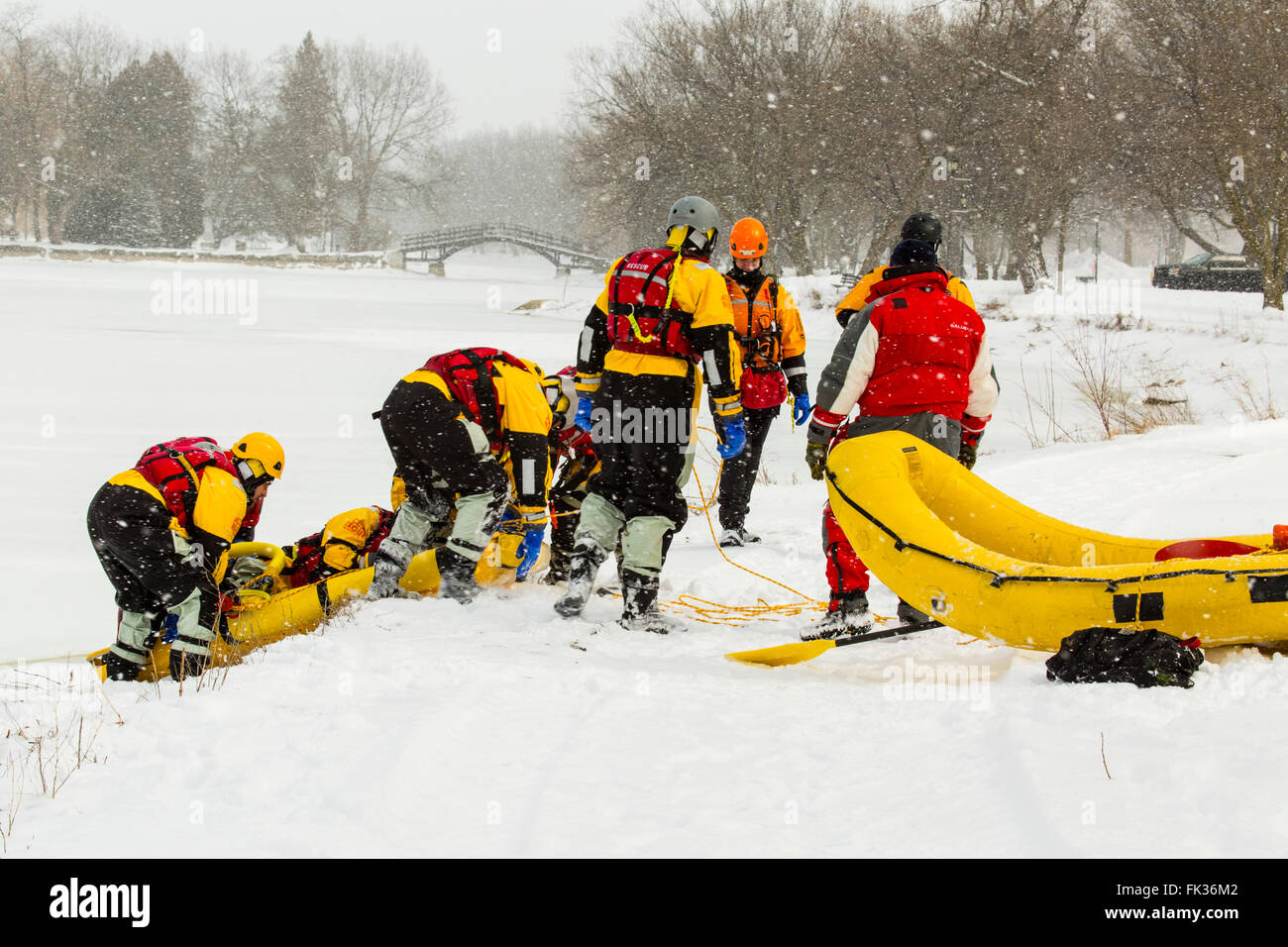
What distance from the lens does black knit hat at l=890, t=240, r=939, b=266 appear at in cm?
438

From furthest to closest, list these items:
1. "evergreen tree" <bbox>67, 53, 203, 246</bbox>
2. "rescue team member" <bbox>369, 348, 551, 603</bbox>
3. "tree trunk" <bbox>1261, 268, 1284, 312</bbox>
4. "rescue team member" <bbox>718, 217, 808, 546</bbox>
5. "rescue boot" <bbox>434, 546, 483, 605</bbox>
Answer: "evergreen tree" <bbox>67, 53, 203, 246</bbox> → "tree trunk" <bbox>1261, 268, 1284, 312</bbox> → "rescue team member" <bbox>718, 217, 808, 546</bbox> → "rescue boot" <bbox>434, 546, 483, 605</bbox> → "rescue team member" <bbox>369, 348, 551, 603</bbox>

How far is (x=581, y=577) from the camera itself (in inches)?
185

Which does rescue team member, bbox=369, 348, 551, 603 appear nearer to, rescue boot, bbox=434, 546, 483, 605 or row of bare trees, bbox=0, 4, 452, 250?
rescue boot, bbox=434, 546, 483, 605

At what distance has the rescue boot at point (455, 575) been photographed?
16.8 ft

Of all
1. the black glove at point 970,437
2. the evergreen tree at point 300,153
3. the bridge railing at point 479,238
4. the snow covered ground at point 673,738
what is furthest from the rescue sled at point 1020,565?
the evergreen tree at point 300,153

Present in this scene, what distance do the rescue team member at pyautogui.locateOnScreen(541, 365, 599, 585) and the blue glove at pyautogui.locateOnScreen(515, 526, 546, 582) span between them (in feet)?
0.57

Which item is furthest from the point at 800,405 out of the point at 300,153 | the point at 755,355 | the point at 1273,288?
the point at 300,153

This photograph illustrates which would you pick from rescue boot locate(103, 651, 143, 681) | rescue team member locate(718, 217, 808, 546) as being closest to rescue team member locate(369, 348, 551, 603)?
rescue boot locate(103, 651, 143, 681)

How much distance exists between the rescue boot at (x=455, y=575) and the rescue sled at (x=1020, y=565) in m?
1.97

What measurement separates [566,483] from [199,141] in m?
60.1

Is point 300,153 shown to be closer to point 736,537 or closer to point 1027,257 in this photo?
point 1027,257

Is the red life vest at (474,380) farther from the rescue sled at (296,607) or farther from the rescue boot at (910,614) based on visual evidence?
the rescue boot at (910,614)

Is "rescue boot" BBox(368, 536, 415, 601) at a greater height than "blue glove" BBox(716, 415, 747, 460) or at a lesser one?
lesser
